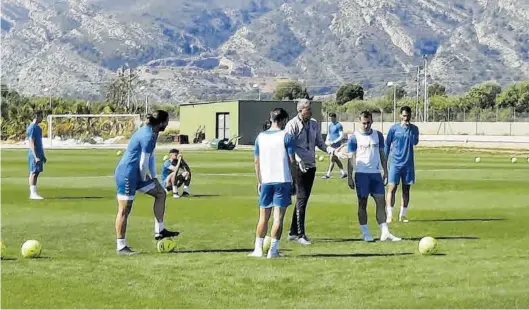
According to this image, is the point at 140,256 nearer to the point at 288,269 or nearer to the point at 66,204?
the point at 288,269

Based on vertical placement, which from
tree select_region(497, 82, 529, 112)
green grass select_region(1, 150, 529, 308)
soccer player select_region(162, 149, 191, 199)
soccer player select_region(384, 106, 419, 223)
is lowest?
green grass select_region(1, 150, 529, 308)

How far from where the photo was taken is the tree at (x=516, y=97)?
140m

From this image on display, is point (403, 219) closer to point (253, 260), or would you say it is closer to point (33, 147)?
point (253, 260)

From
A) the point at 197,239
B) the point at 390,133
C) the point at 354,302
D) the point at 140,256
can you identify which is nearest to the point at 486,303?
the point at 354,302

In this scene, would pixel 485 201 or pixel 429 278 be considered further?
pixel 485 201

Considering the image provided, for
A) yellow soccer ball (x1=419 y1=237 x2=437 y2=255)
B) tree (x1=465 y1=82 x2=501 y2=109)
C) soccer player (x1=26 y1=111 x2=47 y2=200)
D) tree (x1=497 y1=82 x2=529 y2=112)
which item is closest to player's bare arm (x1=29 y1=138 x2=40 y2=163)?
soccer player (x1=26 y1=111 x2=47 y2=200)

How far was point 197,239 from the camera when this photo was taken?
15.5 m

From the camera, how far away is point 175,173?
2373cm

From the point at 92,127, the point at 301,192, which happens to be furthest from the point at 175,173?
the point at 92,127

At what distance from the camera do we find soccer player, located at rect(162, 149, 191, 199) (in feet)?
77.6

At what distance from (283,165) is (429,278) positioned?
264cm

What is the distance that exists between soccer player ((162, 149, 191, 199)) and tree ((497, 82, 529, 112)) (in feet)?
387

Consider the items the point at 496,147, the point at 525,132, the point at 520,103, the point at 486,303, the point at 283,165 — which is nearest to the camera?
the point at 486,303

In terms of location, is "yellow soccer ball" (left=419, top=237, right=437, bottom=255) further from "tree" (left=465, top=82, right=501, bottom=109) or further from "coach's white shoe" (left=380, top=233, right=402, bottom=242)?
"tree" (left=465, top=82, right=501, bottom=109)
